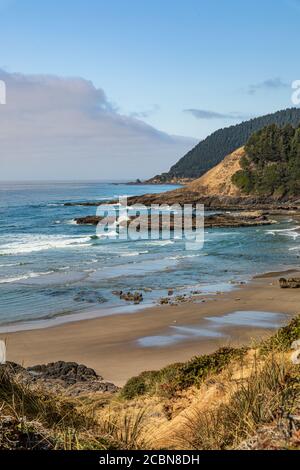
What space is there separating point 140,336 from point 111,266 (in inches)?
625

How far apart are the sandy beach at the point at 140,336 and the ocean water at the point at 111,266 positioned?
2.34 m

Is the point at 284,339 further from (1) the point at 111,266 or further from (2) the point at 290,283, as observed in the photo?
(1) the point at 111,266

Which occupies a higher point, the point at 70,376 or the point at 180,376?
the point at 180,376

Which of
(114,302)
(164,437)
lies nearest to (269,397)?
(164,437)

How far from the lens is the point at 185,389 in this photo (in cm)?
875

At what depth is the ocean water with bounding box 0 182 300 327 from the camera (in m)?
24.5

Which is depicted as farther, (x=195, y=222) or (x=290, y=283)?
(x=195, y=222)

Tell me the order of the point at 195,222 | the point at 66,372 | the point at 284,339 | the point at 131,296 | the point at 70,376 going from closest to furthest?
the point at 284,339 → the point at 70,376 → the point at 66,372 → the point at 131,296 → the point at 195,222

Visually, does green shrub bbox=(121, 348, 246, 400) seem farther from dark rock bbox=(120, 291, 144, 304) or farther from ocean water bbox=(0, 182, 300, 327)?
dark rock bbox=(120, 291, 144, 304)

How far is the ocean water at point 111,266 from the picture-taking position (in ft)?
80.3

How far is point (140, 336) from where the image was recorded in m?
18.6

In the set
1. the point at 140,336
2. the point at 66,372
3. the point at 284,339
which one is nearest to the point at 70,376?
the point at 66,372

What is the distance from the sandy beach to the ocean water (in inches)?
92.0
